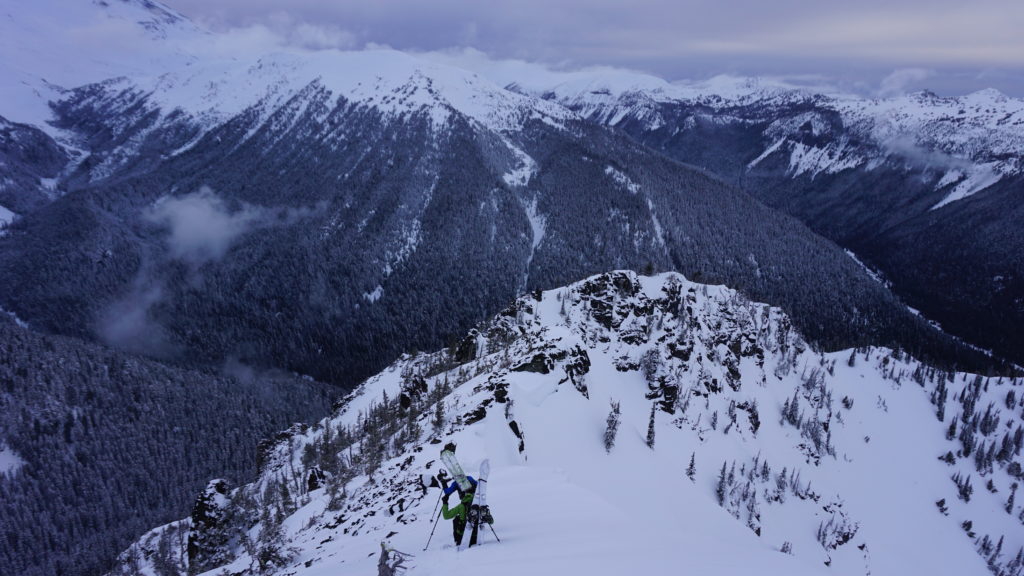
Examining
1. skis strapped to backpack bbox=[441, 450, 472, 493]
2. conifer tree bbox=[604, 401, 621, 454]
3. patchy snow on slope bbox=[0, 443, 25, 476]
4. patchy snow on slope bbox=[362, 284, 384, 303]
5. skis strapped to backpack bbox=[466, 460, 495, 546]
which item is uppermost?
skis strapped to backpack bbox=[441, 450, 472, 493]

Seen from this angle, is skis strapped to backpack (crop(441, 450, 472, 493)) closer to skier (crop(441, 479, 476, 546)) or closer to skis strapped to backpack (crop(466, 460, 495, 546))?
skier (crop(441, 479, 476, 546))

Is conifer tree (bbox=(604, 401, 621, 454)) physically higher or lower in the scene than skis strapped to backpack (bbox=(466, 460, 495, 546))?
lower

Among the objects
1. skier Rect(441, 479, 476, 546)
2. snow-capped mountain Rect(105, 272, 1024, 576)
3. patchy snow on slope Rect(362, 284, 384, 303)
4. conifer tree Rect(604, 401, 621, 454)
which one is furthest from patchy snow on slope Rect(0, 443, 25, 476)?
skier Rect(441, 479, 476, 546)

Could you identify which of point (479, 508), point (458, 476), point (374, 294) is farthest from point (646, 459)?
point (374, 294)

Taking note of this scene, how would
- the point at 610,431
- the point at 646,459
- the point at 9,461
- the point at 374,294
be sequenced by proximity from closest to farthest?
the point at 610,431 → the point at 646,459 → the point at 9,461 → the point at 374,294

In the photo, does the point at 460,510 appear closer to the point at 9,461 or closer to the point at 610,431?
the point at 610,431

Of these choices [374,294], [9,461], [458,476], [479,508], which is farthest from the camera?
[374,294]

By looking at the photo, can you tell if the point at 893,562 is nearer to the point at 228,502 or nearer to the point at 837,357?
the point at 837,357

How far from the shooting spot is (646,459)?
28.2 meters

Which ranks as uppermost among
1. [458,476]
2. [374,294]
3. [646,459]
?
[458,476]

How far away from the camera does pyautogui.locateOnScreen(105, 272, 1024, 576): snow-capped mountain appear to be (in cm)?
1554

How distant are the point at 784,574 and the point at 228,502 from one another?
119 ft

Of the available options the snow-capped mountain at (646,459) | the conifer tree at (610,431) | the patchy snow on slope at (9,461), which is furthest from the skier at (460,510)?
the patchy snow on slope at (9,461)

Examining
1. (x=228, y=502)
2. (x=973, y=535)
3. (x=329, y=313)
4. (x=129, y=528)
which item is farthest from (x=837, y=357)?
(x=329, y=313)
